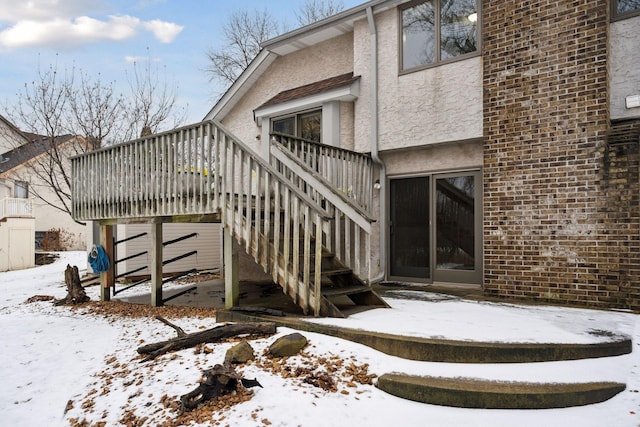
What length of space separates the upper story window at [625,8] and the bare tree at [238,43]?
64.6ft

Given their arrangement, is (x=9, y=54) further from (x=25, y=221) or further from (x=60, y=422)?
(x=60, y=422)

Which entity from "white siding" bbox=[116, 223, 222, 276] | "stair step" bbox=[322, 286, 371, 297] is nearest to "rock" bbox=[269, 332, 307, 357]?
"stair step" bbox=[322, 286, 371, 297]

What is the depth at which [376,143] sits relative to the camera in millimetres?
7547

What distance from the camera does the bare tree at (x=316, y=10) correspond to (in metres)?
22.4

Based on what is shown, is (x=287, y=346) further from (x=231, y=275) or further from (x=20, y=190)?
(x=20, y=190)

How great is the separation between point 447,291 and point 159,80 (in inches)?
532

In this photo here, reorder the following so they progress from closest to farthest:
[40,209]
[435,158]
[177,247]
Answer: [435,158]
[177,247]
[40,209]

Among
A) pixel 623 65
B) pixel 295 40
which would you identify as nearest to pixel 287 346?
pixel 623 65

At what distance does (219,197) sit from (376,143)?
128 inches

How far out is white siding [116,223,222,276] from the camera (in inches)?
440

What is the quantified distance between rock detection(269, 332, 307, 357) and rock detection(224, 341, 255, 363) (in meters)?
0.20

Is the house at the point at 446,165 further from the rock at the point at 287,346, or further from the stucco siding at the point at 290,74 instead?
the rock at the point at 287,346

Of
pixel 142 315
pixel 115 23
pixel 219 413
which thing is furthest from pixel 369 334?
pixel 115 23

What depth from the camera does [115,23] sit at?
2631cm
